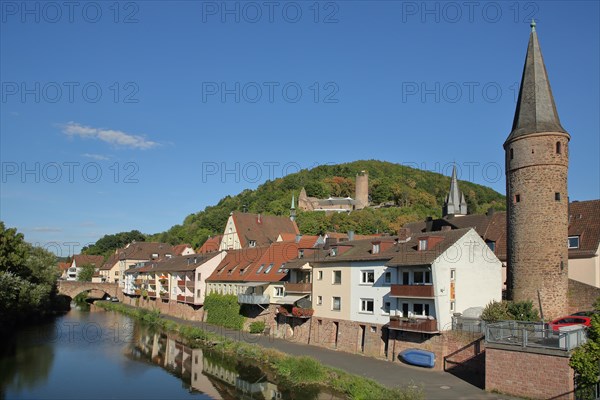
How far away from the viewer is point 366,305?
36062 mm

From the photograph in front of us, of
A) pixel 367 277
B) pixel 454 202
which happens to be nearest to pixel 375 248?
pixel 367 277

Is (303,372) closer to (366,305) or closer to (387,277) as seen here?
(366,305)

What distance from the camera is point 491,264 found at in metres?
34.1

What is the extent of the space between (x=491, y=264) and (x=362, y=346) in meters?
9.90

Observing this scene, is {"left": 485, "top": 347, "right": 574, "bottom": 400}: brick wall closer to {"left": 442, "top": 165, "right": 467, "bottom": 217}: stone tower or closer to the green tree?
{"left": 442, "top": 165, "right": 467, "bottom": 217}: stone tower

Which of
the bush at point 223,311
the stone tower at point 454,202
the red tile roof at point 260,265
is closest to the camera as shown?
the red tile roof at point 260,265

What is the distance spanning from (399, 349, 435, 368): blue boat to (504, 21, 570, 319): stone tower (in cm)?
744

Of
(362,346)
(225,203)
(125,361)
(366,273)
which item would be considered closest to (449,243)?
(366,273)

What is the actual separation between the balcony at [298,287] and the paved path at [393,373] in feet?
14.0

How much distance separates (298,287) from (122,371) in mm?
14457

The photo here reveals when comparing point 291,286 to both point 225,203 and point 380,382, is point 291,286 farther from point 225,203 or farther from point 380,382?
point 225,203

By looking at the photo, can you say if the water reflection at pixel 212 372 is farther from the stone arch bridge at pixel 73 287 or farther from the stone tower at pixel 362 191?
the stone tower at pixel 362 191

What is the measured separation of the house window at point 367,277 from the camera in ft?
118

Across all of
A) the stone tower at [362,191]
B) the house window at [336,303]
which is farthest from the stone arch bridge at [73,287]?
the stone tower at [362,191]
